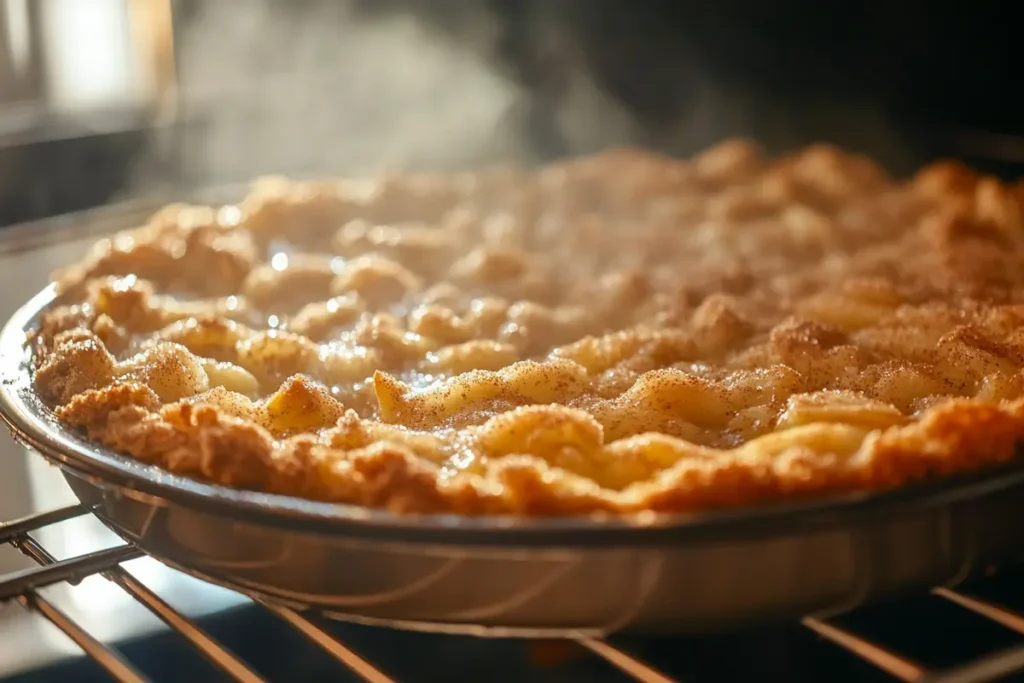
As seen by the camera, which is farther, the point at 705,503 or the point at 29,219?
the point at 29,219

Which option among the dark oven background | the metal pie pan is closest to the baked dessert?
the metal pie pan

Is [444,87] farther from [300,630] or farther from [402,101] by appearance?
[300,630]

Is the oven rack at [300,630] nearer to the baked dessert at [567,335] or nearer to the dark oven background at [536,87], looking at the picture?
the baked dessert at [567,335]

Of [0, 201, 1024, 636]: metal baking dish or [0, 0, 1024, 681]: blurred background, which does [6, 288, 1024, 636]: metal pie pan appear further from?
[0, 0, 1024, 681]: blurred background

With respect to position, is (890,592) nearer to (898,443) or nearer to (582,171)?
(898,443)

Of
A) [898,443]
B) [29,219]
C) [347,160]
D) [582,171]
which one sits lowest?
[898,443]

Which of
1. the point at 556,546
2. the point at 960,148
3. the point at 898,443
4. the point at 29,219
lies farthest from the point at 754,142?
the point at 556,546

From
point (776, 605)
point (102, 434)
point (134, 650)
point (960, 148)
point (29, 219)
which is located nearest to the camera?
point (776, 605)
